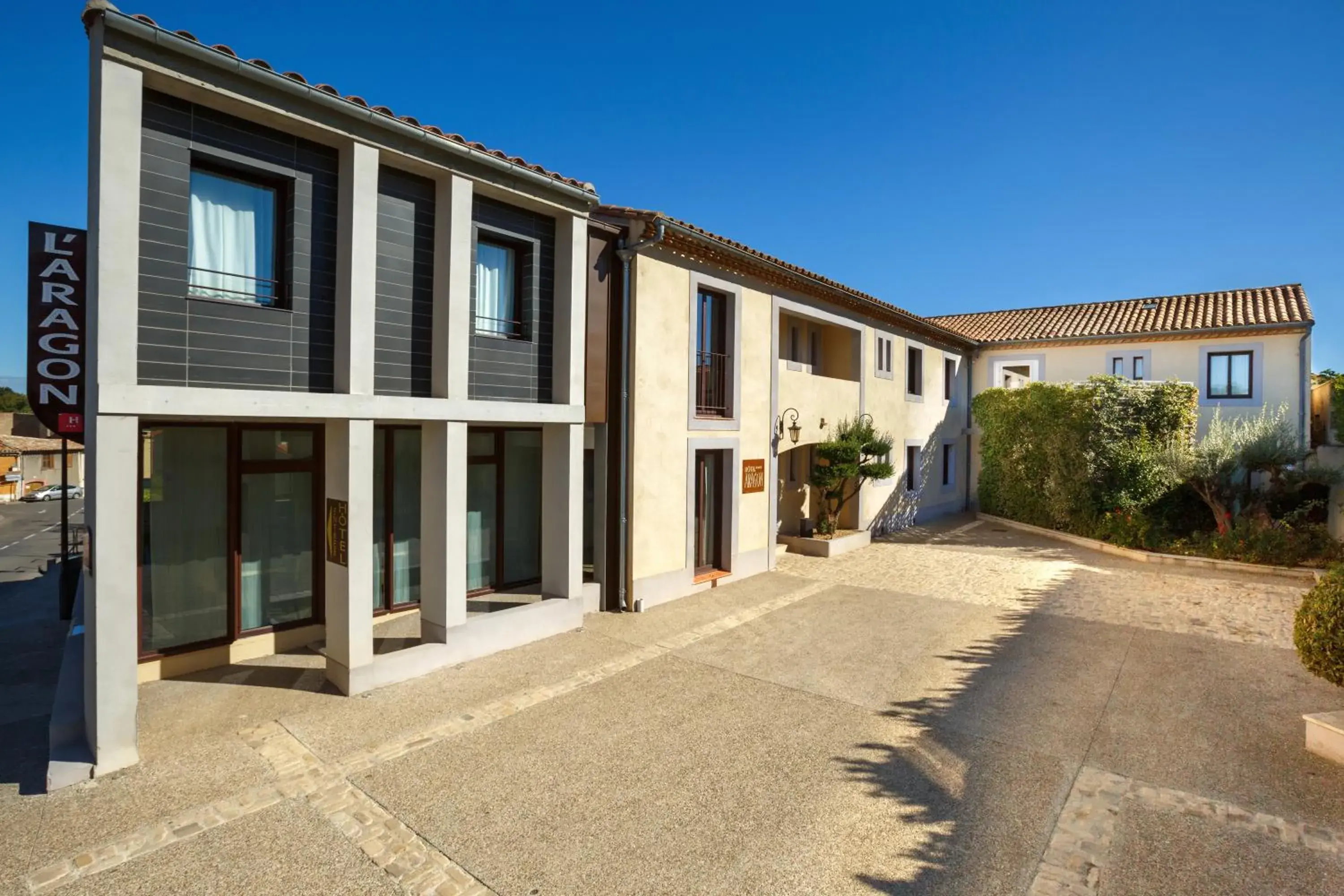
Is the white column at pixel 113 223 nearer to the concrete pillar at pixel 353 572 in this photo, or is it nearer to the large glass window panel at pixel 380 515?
the concrete pillar at pixel 353 572

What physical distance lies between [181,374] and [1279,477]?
20.2 m

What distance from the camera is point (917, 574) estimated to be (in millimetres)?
13406

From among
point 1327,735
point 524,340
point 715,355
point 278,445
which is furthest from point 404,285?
point 1327,735

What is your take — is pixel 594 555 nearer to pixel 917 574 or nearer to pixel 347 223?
pixel 347 223

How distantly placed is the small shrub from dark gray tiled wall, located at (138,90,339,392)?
9956mm

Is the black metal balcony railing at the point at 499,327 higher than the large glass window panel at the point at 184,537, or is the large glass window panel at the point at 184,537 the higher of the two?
the black metal balcony railing at the point at 499,327

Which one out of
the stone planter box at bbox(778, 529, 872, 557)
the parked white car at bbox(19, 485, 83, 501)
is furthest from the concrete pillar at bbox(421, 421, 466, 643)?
the parked white car at bbox(19, 485, 83, 501)

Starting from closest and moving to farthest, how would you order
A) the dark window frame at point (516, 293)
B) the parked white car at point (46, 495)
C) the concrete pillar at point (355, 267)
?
the concrete pillar at point (355, 267) → the dark window frame at point (516, 293) → the parked white car at point (46, 495)

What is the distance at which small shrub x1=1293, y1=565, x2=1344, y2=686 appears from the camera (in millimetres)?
5672

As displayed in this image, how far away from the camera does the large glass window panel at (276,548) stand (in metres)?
7.92

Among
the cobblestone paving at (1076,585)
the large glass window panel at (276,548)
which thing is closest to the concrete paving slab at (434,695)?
the large glass window panel at (276,548)

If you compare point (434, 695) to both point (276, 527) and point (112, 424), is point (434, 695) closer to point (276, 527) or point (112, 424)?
point (276, 527)

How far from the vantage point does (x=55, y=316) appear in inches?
306

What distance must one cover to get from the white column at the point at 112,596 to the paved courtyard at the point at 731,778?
0.39 meters
